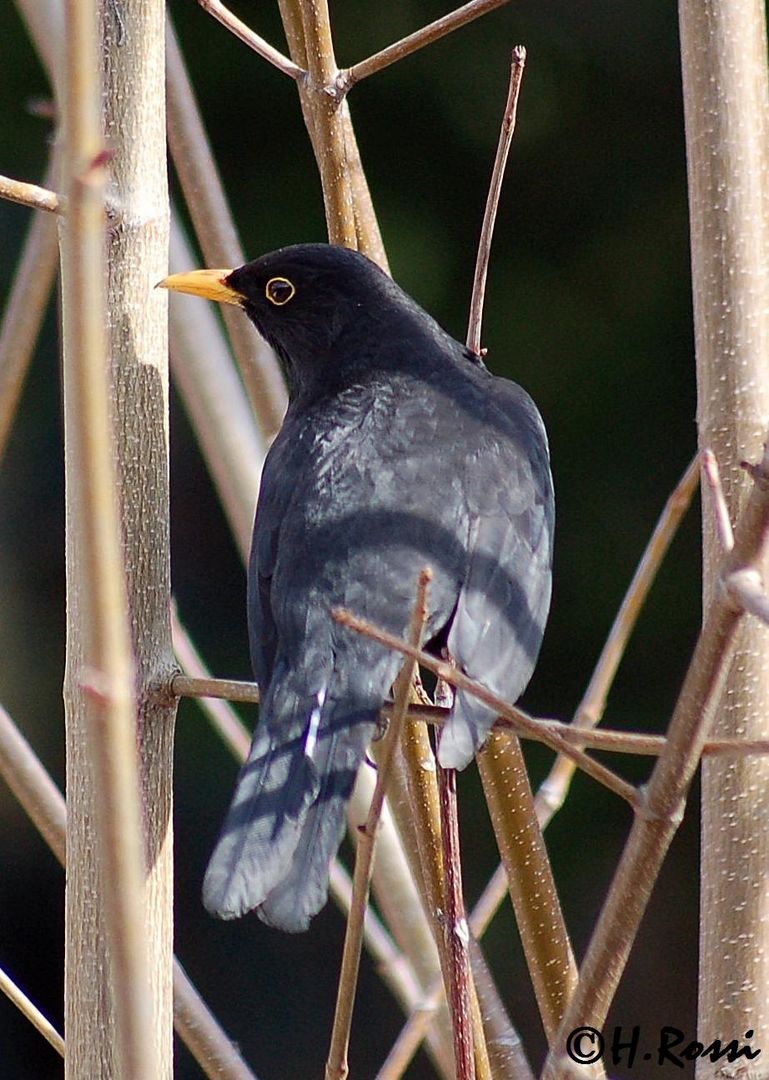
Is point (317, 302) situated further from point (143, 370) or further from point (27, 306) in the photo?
point (143, 370)

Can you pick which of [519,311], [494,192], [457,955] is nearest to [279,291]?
[494,192]

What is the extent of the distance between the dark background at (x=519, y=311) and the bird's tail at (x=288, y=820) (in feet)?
10.6

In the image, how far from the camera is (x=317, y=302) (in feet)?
9.07

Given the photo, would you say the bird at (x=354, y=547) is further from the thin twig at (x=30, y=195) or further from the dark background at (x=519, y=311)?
the dark background at (x=519, y=311)

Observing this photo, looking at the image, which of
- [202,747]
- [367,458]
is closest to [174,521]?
[202,747]

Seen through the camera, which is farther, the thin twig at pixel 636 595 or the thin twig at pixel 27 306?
the thin twig at pixel 27 306

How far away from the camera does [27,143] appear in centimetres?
521

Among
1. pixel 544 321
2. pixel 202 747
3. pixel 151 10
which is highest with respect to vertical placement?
pixel 544 321

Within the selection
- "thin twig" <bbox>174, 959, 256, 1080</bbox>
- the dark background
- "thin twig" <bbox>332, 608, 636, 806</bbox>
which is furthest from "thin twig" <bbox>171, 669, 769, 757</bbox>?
the dark background

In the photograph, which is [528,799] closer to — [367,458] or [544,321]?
[367,458]

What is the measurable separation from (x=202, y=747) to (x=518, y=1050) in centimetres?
313

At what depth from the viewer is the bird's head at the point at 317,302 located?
2719 millimetres

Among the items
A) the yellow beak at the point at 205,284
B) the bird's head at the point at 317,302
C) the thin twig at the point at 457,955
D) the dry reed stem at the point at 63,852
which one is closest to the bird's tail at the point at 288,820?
the thin twig at the point at 457,955

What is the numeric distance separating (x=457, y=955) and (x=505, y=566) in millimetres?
796
